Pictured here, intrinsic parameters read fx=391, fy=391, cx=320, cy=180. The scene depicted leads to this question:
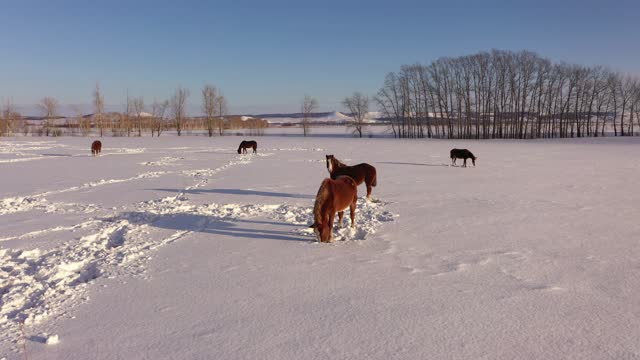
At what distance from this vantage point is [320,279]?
5004 millimetres

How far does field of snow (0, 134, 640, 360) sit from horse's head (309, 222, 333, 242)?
299 mm

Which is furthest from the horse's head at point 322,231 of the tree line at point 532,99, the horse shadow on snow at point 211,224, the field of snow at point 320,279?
the tree line at point 532,99

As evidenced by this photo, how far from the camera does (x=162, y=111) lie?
89062mm

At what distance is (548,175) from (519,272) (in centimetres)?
1206

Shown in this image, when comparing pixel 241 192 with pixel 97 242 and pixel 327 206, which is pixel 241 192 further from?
pixel 327 206

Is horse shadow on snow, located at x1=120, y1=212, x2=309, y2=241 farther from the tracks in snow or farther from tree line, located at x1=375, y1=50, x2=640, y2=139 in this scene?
tree line, located at x1=375, y1=50, x2=640, y2=139

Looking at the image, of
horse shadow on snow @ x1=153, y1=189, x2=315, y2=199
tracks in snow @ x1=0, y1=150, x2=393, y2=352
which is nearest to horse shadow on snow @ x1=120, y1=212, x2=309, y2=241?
tracks in snow @ x1=0, y1=150, x2=393, y2=352

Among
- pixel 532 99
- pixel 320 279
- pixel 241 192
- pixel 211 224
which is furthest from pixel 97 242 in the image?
pixel 532 99

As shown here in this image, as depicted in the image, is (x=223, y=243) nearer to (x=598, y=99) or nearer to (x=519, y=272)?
(x=519, y=272)

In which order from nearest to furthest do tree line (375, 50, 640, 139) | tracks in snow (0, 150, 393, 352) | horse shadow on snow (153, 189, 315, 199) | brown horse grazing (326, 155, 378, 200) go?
tracks in snow (0, 150, 393, 352) < brown horse grazing (326, 155, 378, 200) < horse shadow on snow (153, 189, 315, 199) < tree line (375, 50, 640, 139)

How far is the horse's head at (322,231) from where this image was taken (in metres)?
6.39

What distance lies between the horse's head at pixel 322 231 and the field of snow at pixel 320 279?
11.8 inches

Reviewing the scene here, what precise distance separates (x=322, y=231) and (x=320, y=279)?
1496 mm

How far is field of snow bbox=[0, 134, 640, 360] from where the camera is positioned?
3.47 metres
